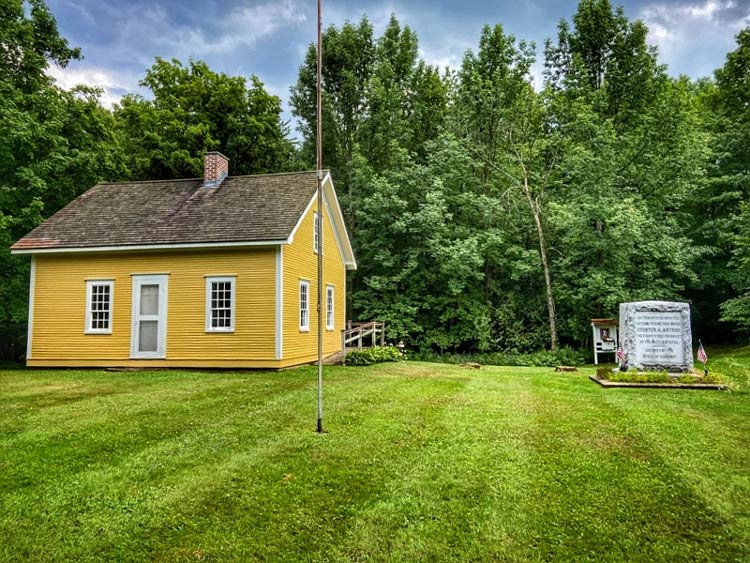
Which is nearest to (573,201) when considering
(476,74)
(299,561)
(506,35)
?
(476,74)

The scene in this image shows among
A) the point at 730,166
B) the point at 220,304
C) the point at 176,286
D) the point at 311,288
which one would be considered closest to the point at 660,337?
the point at 311,288

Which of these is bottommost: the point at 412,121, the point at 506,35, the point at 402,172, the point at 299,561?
the point at 299,561

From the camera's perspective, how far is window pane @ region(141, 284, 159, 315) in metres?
14.2

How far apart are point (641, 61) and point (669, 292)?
35.2 feet

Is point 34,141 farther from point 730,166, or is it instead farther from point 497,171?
point 730,166

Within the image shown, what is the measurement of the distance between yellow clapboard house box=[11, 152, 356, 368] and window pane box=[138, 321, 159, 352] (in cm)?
3

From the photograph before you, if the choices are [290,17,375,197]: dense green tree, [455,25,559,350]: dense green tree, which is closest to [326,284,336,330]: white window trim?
[455,25,559,350]: dense green tree

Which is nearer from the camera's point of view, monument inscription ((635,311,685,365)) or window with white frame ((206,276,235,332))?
monument inscription ((635,311,685,365))

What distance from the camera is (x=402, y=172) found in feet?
74.7

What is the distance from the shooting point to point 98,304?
47.3 feet

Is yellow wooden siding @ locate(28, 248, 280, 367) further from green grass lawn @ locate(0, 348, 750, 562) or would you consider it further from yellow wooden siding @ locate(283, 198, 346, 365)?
green grass lawn @ locate(0, 348, 750, 562)

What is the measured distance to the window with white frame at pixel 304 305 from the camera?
15115mm

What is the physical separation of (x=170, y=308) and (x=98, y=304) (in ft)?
7.62

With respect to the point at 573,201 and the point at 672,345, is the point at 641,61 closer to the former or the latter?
the point at 573,201
